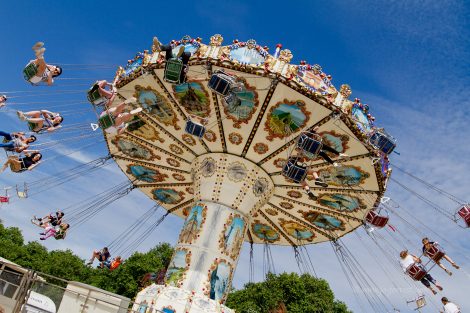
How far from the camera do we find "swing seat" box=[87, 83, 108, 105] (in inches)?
384

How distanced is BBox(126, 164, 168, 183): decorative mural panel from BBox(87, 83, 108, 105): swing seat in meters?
5.73

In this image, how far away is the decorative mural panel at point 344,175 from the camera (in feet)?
40.3

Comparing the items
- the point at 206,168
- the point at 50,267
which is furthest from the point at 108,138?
the point at 50,267

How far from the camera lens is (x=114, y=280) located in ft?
101

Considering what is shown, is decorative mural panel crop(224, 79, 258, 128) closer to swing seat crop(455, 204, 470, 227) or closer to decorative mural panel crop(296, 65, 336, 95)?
decorative mural panel crop(296, 65, 336, 95)

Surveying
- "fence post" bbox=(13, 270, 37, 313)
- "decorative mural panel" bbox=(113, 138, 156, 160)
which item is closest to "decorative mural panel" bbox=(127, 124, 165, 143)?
"decorative mural panel" bbox=(113, 138, 156, 160)

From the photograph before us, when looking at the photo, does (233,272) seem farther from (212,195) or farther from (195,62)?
(195,62)

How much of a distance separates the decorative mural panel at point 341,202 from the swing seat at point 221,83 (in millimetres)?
5706

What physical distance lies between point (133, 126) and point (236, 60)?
4614mm

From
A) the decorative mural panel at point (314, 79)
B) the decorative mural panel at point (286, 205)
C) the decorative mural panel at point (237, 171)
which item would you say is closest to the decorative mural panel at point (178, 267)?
the decorative mural panel at point (237, 171)

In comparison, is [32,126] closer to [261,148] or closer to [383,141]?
[261,148]

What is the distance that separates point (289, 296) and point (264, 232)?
13.1 metres

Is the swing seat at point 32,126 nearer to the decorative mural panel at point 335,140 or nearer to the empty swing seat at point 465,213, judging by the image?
the decorative mural panel at point 335,140

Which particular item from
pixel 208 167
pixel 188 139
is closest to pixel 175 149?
pixel 188 139
